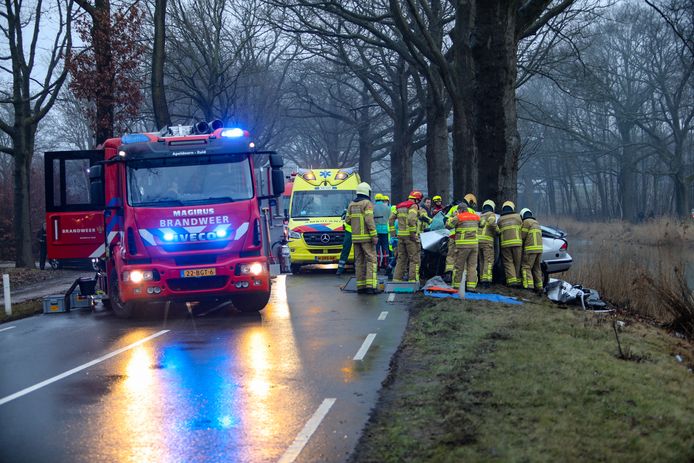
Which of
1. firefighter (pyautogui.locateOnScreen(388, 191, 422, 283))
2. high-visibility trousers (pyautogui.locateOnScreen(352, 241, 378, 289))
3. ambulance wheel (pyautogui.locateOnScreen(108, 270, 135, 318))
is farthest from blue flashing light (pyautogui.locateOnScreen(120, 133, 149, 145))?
firefighter (pyautogui.locateOnScreen(388, 191, 422, 283))

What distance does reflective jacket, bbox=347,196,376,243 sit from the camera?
52.5 feet

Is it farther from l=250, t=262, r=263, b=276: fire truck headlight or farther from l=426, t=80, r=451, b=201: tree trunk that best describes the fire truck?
l=426, t=80, r=451, b=201: tree trunk

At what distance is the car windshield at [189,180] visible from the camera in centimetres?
1334

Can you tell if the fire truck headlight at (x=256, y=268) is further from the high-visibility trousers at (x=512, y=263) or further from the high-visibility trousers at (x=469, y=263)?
the high-visibility trousers at (x=512, y=263)

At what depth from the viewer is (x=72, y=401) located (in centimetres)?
784

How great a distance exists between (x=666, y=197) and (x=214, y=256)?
50860 mm

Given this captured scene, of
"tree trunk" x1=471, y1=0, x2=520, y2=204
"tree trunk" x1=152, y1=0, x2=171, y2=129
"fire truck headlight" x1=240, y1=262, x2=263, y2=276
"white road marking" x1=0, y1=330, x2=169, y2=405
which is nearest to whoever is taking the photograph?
"white road marking" x1=0, y1=330, x2=169, y2=405

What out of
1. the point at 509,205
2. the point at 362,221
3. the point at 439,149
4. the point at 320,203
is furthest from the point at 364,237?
the point at 439,149

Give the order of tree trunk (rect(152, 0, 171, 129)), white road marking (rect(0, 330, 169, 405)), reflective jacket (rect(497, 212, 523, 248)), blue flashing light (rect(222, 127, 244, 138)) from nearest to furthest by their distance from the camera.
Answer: white road marking (rect(0, 330, 169, 405))
blue flashing light (rect(222, 127, 244, 138))
reflective jacket (rect(497, 212, 523, 248))
tree trunk (rect(152, 0, 171, 129))

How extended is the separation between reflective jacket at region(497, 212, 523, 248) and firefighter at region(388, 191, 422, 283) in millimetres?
1786

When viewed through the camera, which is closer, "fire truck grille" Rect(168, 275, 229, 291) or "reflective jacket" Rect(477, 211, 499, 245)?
"fire truck grille" Rect(168, 275, 229, 291)

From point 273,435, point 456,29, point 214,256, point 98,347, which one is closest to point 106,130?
point 456,29

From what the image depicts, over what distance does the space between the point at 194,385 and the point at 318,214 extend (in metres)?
13.7

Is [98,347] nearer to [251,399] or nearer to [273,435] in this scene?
[251,399]
